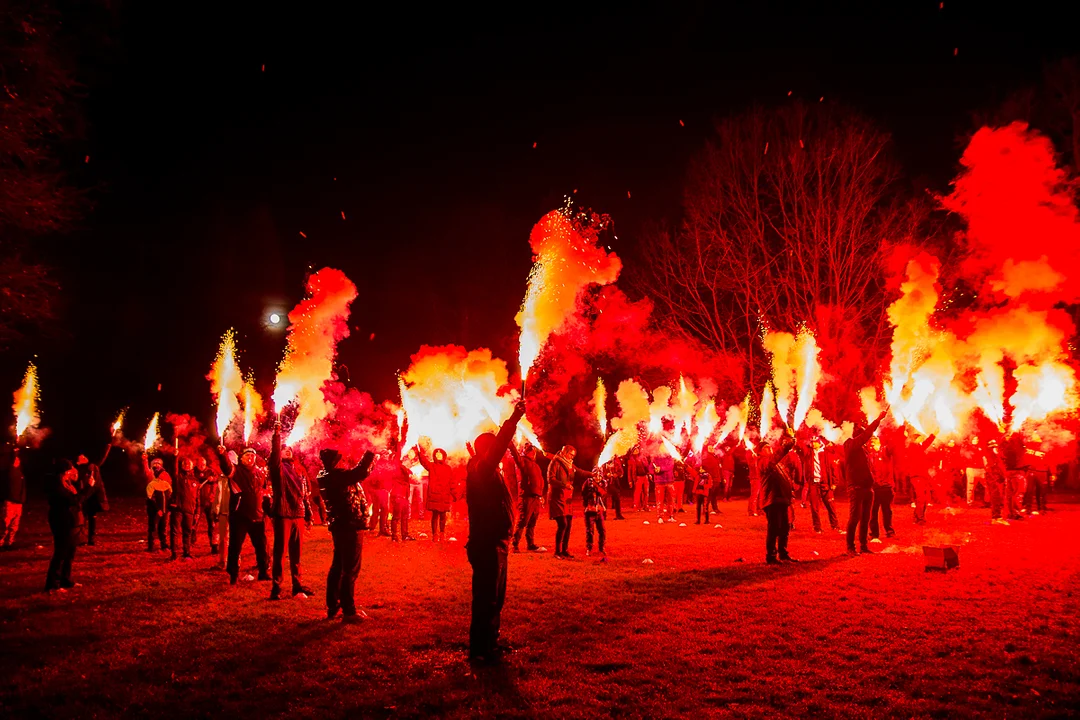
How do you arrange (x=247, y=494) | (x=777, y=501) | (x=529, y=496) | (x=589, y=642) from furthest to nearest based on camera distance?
(x=529, y=496) → (x=777, y=501) → (x=247, y=494) → (x=589, y=642)

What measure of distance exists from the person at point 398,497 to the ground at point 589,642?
381 cm

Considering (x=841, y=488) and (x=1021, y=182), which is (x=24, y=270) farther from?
(x=1021, y=182)

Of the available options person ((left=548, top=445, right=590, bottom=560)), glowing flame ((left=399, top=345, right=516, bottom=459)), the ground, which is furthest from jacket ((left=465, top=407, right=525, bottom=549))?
glowing flame ((left=399, top=345, right=516, bottom=459))

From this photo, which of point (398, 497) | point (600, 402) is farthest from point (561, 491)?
point (600, 402)

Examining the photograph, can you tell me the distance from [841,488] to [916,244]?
10.0 m

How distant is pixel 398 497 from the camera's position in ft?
54.6

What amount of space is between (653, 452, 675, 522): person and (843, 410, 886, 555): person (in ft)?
Result: 27.5

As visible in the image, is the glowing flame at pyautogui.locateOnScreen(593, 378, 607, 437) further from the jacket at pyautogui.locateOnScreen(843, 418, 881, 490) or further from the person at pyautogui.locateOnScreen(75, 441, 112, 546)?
the person at pyautogui.locateOnScreen(75, 441, 112, 546)

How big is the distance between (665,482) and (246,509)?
1319cm

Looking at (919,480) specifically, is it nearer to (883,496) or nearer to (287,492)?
(883,496)

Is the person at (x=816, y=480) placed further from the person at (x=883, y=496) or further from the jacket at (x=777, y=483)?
the jacket at (x=777, y=483)

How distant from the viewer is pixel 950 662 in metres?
6.50

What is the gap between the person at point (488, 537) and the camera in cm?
700

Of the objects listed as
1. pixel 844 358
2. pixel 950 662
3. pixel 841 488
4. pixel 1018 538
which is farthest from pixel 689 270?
pixel 950 662
